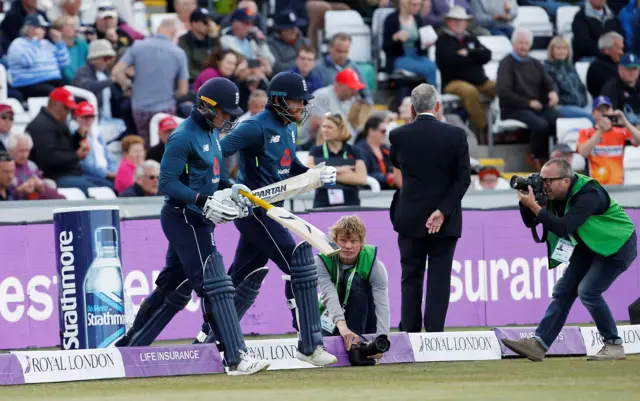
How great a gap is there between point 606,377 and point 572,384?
648 mm

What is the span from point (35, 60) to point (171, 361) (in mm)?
8023

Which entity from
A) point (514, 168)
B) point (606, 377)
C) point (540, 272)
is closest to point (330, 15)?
point (514, 168)

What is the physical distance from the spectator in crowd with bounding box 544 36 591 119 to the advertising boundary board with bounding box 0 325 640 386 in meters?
9.49

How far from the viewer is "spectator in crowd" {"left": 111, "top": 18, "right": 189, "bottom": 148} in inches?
714

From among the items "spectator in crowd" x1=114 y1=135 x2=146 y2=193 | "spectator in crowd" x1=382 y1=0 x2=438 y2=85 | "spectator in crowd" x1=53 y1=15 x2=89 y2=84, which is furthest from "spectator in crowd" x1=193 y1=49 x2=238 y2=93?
"spectator in crowd" x1=382 y1=0 x2=438 y2=85

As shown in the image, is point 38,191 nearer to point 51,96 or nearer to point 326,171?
point 51,96

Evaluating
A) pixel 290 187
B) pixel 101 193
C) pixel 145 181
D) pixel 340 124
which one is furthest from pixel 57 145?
pixel 290 187

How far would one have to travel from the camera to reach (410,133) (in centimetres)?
1220

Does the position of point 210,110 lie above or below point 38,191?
above

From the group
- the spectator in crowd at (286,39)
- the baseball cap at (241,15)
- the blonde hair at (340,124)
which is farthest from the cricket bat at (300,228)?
the spectator in crowd at (286,39)

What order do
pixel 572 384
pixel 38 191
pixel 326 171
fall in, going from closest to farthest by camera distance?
pixel 572 384 → pixel 326 171 → pixel 38 191

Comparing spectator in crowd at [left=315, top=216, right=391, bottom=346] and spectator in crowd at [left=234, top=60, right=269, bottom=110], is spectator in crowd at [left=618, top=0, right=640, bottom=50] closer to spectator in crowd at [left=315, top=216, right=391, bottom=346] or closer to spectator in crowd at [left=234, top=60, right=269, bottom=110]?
spectator in crowd at [left=234, top=60, right=269, bottom=110]

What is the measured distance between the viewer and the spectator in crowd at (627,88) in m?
20.8

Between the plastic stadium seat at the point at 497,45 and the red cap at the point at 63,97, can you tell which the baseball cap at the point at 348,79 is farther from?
the plastic stadium seat at the point at 497,45
